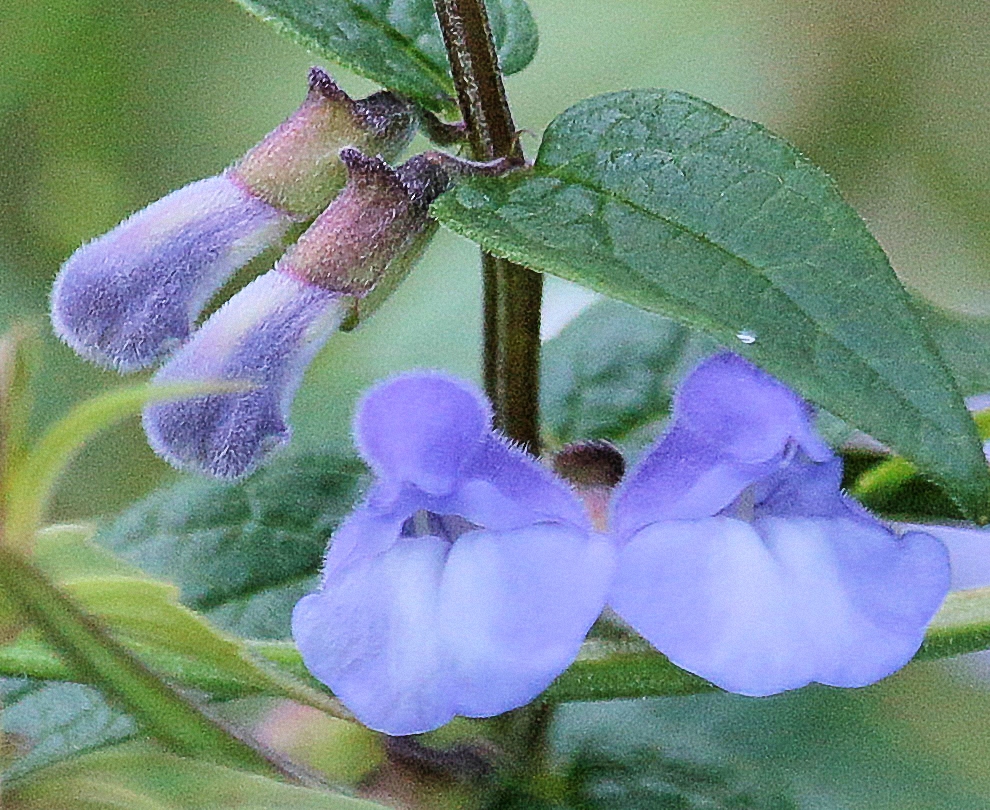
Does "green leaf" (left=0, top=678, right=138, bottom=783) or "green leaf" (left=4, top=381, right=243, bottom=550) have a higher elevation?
"green leaf" (left=4, top=381, right=243, bottom=550)

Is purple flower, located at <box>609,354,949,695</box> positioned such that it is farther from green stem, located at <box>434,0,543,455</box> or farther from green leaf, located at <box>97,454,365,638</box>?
green leaf, located at <box>97,454,365,638</box>

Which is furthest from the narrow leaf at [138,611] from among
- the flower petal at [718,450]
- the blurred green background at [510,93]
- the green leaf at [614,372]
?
the blurred green background at [510,93]

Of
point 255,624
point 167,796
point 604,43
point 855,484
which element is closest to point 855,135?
point 604,43

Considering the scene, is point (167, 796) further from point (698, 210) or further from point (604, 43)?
point (604, 43)

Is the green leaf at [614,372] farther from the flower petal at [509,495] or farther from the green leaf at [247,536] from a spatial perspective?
the flower petal at [509,495]

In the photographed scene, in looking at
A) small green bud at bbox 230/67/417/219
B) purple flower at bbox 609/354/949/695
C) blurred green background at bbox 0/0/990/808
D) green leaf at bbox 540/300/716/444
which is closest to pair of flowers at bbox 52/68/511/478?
small green bud at bbox 230/67/417/219

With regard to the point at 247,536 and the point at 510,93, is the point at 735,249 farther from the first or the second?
the point at 510,93
